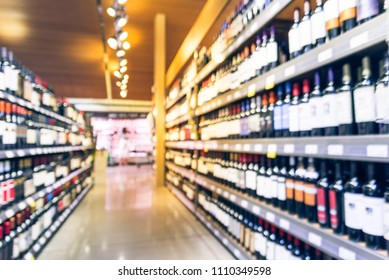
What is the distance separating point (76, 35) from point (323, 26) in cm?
670

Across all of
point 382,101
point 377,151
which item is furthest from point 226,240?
point 382,101

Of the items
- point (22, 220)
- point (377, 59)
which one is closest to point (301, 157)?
point (377, 59)

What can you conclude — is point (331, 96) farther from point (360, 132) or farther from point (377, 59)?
point (377, 59)

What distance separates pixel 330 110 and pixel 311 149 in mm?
240

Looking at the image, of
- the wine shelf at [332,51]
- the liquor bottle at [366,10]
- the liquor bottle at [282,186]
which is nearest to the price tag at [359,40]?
the wine shelf at [332,51]

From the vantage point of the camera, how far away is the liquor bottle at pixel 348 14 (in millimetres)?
1260

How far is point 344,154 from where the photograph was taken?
4.10ft

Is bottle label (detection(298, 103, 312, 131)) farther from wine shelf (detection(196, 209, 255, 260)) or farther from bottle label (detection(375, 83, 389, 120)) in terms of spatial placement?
wine shelf (detection(196, 209, 255, 260))

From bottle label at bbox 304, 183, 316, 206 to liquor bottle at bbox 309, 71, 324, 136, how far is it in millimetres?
307

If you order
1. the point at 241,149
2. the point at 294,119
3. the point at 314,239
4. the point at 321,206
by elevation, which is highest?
the point at 294,119

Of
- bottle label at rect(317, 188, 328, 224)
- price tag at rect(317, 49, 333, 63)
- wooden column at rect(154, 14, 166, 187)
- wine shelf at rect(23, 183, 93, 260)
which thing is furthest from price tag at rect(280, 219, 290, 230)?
wooden column at rect(154, 14, 166, 187)

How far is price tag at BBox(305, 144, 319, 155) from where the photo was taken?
4.70ft

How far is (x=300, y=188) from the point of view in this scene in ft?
5.23

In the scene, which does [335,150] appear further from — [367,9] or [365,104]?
[367,9]
